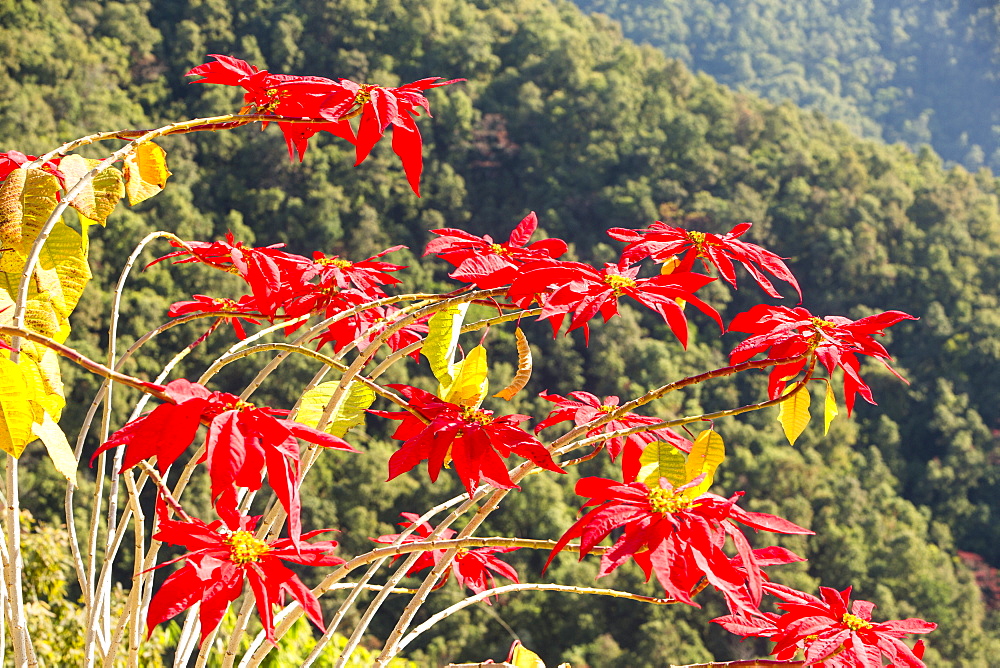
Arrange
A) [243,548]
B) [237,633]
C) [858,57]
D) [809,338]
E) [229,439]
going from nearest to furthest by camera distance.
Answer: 1. [229,439]
2. [243,548]
3. [809,338]
4. [237,633]
5. [858,57]

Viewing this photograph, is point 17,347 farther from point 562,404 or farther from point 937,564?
point 937,564

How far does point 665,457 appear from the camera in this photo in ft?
2.52

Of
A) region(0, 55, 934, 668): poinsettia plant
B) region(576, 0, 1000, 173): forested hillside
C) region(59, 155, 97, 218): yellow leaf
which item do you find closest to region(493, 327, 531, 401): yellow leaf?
region(0, 55, 934, 668): poinsettia plant

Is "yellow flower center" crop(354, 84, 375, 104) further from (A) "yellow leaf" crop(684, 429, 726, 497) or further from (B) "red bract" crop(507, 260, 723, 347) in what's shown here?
(A) "yellow leaf" crop(684, 429, 726, 497)

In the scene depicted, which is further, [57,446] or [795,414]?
[795,414]

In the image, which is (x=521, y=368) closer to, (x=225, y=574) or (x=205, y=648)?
(x=225, y=574)

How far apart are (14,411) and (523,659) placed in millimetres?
604

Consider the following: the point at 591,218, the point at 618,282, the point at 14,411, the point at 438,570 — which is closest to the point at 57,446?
the point at 14,411

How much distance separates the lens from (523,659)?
99 cm

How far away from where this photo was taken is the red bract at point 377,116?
0.84 m

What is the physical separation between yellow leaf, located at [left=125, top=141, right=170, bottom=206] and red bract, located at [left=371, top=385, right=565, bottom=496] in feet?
1.41

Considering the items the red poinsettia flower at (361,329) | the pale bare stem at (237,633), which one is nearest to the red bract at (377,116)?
the red poinsettia flower at (361,329)

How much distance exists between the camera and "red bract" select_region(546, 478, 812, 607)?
2.15 feet

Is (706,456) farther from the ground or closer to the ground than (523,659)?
farther from the ground
